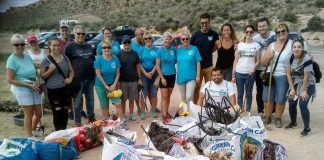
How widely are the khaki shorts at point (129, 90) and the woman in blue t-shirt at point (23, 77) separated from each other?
1.51 m

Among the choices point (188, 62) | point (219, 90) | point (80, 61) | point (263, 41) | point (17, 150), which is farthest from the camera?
point (263, 41)

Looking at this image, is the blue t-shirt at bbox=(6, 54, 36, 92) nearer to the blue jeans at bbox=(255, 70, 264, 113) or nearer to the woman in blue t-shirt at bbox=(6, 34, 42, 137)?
the woman in blue t-shirt at bbox=(6, 34, 42, 137)

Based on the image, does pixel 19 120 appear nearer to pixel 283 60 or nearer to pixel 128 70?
pixel 128 70

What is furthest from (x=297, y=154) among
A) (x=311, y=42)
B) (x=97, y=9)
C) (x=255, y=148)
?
(x=97, y=9)

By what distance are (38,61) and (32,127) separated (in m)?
1.01

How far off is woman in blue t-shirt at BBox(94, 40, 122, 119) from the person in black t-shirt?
6.8 inches

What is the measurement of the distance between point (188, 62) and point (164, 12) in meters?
42.2

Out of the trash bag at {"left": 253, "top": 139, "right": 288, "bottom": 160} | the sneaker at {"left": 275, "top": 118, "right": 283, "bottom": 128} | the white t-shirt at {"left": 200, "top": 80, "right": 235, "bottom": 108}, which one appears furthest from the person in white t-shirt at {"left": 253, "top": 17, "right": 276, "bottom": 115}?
the trash bag at {"left": 253, "top": 139, "right": 288, "bottom": 160}

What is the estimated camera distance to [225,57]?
6.78m

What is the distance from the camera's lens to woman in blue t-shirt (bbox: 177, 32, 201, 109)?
21.3 ft

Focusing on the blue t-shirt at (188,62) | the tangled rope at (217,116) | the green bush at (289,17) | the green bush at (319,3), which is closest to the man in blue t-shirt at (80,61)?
the blue t-shirt at (188,62)

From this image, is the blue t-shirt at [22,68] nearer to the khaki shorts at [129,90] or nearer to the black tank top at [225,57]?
the khaki shorts at [129,90]

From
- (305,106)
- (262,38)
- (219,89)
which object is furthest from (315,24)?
(219,89)

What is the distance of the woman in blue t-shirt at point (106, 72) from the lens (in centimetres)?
636
